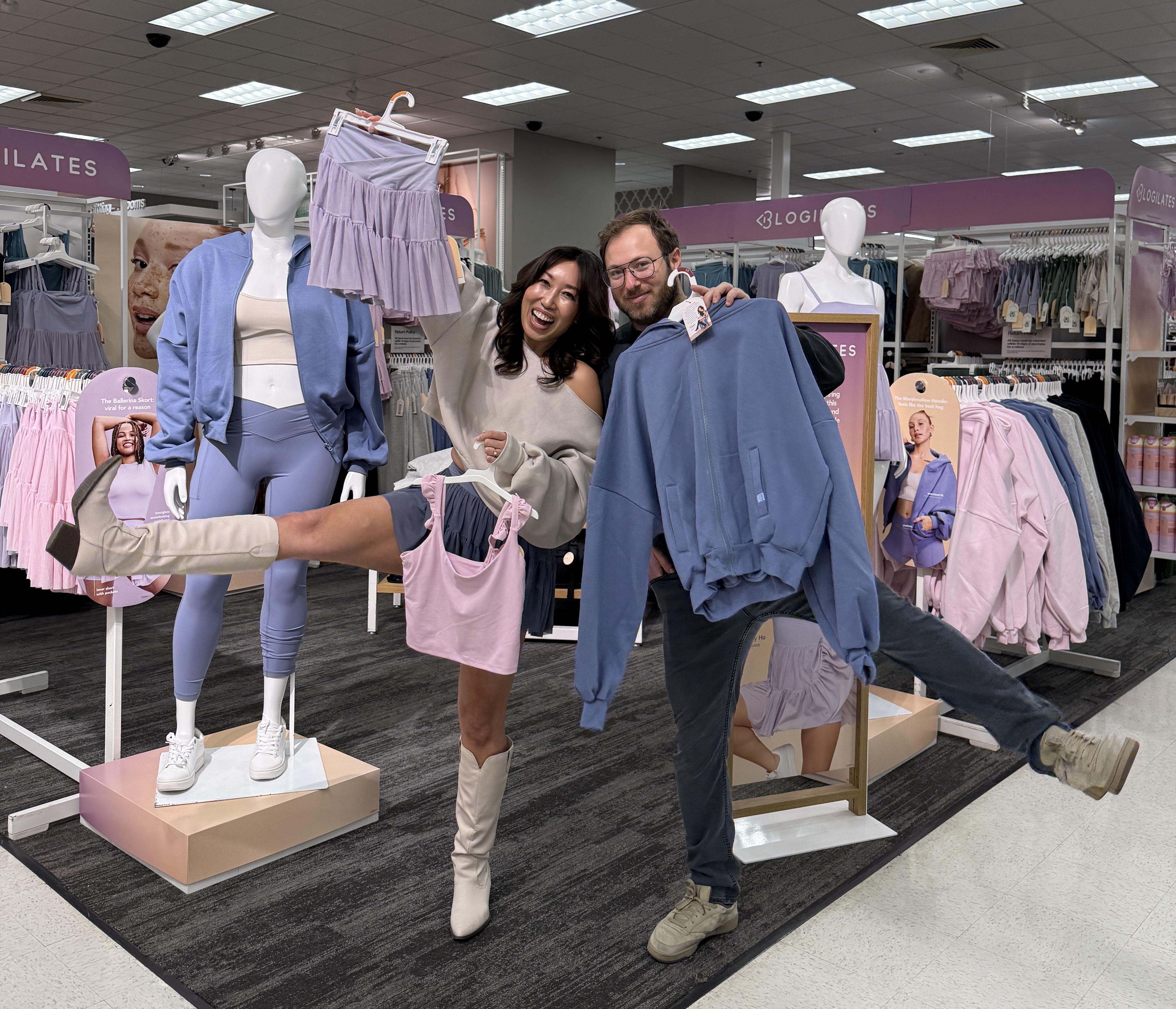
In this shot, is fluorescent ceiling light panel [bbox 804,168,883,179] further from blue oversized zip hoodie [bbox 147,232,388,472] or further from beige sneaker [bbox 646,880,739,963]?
beige sneaker [bbox 646,880,739,963]

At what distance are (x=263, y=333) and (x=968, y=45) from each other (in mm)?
7696

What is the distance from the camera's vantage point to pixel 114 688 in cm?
306

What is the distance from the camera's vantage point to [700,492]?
197 cm

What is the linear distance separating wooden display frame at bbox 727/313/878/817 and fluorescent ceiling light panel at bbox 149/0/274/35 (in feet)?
22.3

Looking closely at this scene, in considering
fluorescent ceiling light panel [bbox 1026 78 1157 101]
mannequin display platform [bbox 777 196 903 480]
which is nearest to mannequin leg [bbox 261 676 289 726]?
mannequin display platform [bbox 777 196 903 480]

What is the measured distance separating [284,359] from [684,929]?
1.80 metres

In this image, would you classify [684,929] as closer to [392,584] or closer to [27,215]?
[392,584]

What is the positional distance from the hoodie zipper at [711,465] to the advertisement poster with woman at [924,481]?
1.64 meters

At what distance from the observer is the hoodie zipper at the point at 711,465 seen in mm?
1951

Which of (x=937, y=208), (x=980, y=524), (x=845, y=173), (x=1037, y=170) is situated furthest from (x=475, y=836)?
(x=1037, y=170)

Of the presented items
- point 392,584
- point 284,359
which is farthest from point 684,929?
point 392,584

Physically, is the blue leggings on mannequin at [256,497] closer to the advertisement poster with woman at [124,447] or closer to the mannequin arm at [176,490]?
the mannequin arm at [176,490]

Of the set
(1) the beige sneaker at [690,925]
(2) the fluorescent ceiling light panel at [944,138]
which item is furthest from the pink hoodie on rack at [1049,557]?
(2) the fluorescent ceiling light panel at [944,138]

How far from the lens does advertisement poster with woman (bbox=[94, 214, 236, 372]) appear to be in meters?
7.11
